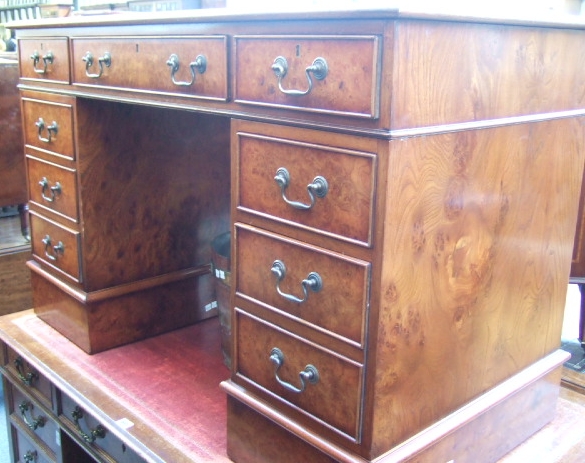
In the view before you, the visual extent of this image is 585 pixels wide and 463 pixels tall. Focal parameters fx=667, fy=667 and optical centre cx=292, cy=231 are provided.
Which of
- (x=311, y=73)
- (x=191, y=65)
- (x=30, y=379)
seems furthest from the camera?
(x=30, y=379)

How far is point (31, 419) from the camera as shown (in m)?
1.93

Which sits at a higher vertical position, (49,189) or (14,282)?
(49,189)

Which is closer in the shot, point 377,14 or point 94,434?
point 377,14

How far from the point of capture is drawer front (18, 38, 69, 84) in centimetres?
162

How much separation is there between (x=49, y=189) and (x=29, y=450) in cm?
80

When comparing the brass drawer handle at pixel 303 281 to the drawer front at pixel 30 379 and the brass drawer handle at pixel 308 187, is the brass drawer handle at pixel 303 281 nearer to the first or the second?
the brass drawer handle at pixel 308 187

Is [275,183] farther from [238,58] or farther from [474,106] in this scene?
[474,106]

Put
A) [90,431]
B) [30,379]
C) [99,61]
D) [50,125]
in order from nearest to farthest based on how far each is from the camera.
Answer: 1. [99,61]
2. [90,431]
3. [50,125]
4. [30,379]

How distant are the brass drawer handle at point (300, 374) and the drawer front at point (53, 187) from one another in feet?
2.56

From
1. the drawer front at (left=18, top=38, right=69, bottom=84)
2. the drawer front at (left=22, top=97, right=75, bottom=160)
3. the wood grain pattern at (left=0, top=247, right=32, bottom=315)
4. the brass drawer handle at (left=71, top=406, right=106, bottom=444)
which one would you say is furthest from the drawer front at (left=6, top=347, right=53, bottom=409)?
the wood grain pattern at (left=0, top=247, right=32, bottom=315)

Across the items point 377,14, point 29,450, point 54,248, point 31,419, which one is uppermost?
point 377,14

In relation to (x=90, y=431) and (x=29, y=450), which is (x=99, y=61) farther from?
(x=29, y=450)

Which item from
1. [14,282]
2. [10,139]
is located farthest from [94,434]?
[10,139]

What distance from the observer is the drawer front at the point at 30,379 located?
1.78m
